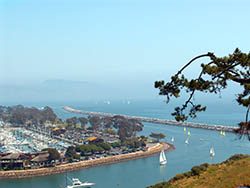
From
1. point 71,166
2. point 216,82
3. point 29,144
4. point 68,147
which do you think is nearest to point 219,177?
point 216,82

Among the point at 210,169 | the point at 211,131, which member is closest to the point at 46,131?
the point at 211,131

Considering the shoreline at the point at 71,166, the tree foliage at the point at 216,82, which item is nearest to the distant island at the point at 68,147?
the shoreline at the point at 71,166

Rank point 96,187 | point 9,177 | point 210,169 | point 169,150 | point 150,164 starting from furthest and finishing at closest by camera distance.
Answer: point 169,150
point 150,164
point 9,177
point 96,187
point 210,169

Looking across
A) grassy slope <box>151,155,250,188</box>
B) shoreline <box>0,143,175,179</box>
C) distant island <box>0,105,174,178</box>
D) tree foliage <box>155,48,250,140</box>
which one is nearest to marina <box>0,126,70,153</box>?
distant island <box>0,105,174,178</box>

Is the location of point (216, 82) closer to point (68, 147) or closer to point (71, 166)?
point (71, 166)

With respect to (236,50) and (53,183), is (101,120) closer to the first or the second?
(53,183)

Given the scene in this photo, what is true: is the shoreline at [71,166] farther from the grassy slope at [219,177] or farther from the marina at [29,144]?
the grassy slope at [219,177]
